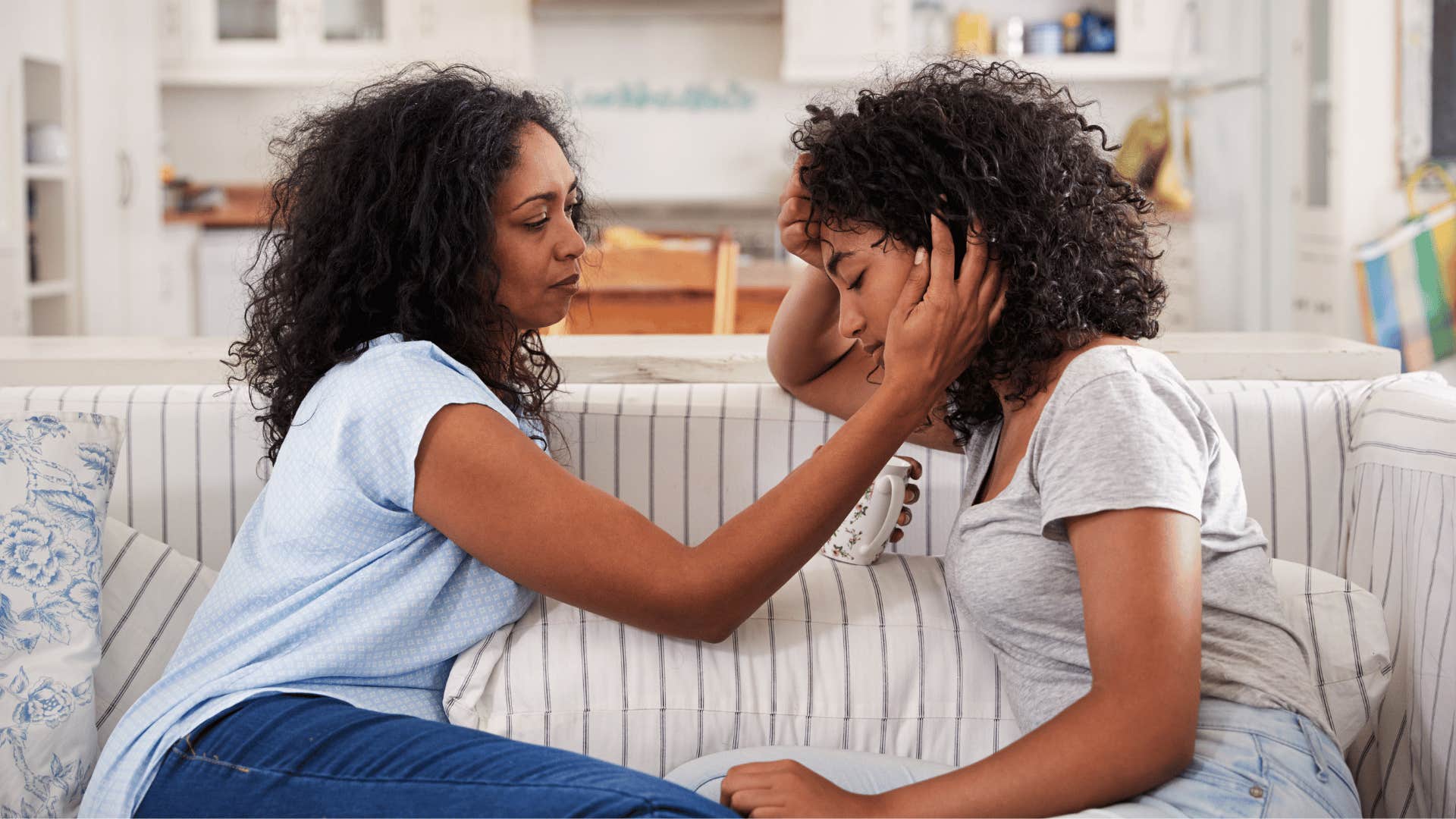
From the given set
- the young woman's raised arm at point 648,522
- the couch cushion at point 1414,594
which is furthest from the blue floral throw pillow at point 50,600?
the couch cushion at point 1414,594

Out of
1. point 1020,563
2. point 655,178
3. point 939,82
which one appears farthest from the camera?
point 655,178

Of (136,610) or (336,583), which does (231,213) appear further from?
(336,583)

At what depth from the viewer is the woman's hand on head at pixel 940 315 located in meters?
1.09

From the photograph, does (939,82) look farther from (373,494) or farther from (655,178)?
(655,178)

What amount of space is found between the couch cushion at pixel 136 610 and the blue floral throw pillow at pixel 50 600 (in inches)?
2.2

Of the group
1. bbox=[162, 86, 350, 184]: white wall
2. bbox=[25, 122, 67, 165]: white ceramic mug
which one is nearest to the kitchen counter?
bbox=[25, 122, 67, 165]: white ceramic mug

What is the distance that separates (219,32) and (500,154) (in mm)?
4369

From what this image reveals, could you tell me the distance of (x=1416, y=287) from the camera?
144 inches

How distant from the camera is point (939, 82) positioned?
3.88 feet

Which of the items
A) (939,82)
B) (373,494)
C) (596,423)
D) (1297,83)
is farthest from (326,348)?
(1297,83)

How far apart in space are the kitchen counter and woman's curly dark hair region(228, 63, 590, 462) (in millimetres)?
470

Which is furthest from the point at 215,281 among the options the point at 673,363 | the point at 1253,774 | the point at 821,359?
the point at 1253,774

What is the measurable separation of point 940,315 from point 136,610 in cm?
99

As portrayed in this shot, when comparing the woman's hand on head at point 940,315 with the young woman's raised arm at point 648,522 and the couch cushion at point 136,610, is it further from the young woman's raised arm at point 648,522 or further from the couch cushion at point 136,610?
the couch cushion at point 136,610
